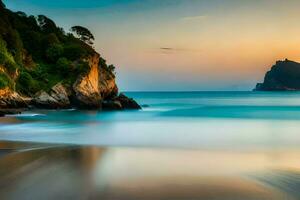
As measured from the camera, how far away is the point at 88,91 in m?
52.3

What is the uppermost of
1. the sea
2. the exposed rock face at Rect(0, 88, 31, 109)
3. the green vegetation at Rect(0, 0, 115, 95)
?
the green vegetation at Rect(0, 0, 115, 95)

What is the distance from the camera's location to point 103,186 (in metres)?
9.34

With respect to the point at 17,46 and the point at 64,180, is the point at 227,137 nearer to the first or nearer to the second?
the point at 64,180

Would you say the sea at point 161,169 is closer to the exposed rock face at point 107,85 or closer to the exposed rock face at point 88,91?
the exposed rock face at point 88,91

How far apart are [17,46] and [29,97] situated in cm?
809

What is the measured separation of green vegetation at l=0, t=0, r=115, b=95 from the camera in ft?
149

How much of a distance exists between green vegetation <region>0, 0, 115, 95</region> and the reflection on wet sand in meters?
28.4

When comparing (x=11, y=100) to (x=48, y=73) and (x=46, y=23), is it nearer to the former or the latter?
(x=48, y=73)

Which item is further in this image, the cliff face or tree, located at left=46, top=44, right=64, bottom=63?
tree, located at left=46, top=44, right=64, bottom=63

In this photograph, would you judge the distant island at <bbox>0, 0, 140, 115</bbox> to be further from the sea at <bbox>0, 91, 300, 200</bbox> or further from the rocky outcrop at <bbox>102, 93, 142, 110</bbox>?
the sea at <bbox>0, 91, 300, 200</bbox>

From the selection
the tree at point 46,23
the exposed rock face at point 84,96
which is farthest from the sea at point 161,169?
the tree at point 46,23

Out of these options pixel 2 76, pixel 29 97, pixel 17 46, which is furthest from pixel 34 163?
pixel 17 46

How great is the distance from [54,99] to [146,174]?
128 ft

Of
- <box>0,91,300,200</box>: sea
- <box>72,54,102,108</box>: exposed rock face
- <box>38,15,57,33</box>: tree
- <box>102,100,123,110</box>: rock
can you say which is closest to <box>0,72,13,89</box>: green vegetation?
<box>72,54,102,108</box>: exposed rock face
